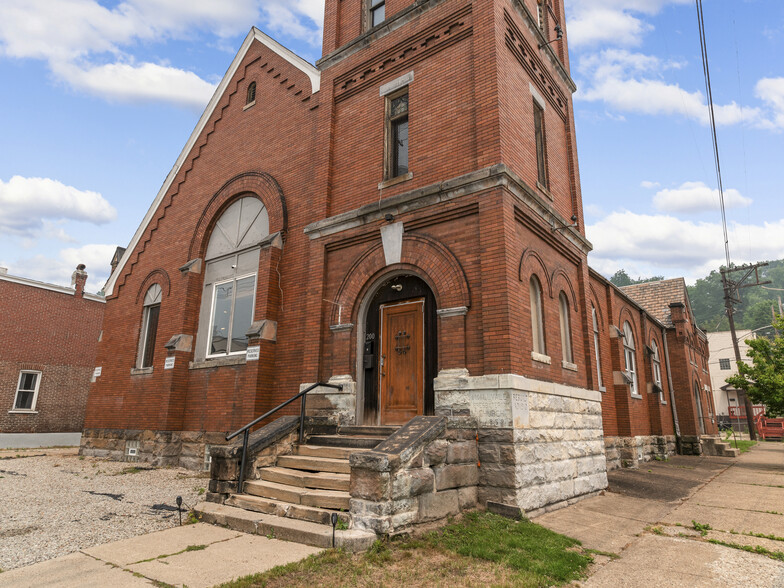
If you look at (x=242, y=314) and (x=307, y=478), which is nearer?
(x=307, y=478)

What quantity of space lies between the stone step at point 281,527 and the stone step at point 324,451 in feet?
4.98

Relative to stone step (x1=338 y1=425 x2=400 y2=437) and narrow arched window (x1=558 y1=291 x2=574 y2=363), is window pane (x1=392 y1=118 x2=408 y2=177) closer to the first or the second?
narrow arched window (x1=558 y1=291 x2=574 y2=363)

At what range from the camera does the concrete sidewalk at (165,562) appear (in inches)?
177


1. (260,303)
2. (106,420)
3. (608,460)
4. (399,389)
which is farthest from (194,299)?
(608,460)

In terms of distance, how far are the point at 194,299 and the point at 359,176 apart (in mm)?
6549

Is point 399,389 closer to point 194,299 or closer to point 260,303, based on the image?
point 260,303

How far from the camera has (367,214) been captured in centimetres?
1004

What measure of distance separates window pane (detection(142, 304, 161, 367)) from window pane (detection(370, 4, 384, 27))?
10.5 metres

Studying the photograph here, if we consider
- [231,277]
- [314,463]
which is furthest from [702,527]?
[231,277]

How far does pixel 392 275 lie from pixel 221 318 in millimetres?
6229

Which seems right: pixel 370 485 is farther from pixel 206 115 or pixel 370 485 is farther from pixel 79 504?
pixel 206 115

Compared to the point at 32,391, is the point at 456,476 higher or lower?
lower

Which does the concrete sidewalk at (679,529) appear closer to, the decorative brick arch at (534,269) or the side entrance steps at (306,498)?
the side entrance steps at (306,498)

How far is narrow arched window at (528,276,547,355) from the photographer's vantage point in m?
9.34
